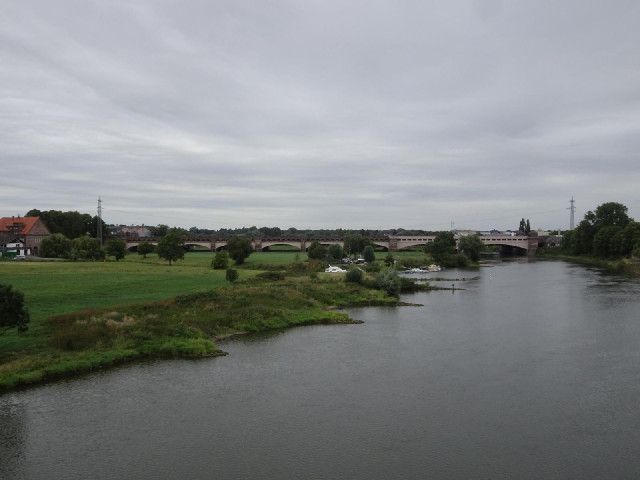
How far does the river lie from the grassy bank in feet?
4.73

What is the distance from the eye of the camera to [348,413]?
17.1m

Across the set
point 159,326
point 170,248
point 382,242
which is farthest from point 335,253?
point 159,326

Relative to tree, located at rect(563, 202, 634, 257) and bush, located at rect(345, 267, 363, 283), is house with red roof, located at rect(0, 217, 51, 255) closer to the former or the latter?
bush, located at rect(345, 267, 363, 283)

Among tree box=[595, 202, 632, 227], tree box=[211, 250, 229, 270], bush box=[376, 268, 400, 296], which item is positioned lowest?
bush box=[376, 268, 400, 296]

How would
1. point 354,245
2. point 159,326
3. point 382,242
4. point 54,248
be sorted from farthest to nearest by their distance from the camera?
point 382,242
point 354,245
point 54,248
point 159,326

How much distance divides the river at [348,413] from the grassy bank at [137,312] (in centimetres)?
144

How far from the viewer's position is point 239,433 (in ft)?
51.1

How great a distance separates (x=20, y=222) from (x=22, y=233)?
263 cm

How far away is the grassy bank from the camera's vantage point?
2139 centimetres

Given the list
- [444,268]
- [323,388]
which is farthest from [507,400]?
[444,268]

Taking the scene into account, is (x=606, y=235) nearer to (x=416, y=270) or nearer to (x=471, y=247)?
(x=471, y=247)

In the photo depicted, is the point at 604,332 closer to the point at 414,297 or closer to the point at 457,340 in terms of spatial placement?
the point at 457,340

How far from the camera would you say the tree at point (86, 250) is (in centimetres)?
6569

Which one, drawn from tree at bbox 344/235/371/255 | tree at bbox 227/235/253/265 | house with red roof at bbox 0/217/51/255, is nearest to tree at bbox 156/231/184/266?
tree at bbox 227/235/253/265
